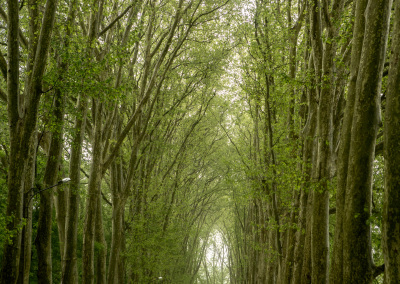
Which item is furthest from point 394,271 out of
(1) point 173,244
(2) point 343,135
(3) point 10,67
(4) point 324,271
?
(1) point 173,244

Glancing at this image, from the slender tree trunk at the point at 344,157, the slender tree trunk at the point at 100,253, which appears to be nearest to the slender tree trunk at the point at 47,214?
the slender tree trunk at the point at 100,253

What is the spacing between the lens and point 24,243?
6715mm

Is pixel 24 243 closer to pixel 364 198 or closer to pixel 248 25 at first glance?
pixel 364 198

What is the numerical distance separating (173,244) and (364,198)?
47.0 ft

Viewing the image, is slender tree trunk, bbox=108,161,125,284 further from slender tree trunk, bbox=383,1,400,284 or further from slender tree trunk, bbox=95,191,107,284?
slender tree trunk, bbox=383,1,400,284

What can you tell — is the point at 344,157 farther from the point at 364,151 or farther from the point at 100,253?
the point at 100,253

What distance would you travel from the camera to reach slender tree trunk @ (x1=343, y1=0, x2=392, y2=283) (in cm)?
380

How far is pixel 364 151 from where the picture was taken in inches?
154

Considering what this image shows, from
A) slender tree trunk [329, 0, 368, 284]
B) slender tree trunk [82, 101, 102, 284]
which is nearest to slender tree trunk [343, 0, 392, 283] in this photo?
slender tree trunk [329, 0, 368, 284]

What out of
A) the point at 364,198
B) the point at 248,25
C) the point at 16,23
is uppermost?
the point at 248,25

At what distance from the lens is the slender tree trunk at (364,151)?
3803 millimetres

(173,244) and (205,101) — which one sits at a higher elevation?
(205,101)

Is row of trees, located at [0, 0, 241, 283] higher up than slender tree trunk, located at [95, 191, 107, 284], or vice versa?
row of trees, located at [0, 0, 241, 283]

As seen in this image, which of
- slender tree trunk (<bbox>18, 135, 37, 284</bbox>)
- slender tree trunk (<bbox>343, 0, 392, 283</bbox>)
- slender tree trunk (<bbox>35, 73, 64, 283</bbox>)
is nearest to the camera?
slender tree trunk (<bbox>343, 0, 392, 283</bbox>)
